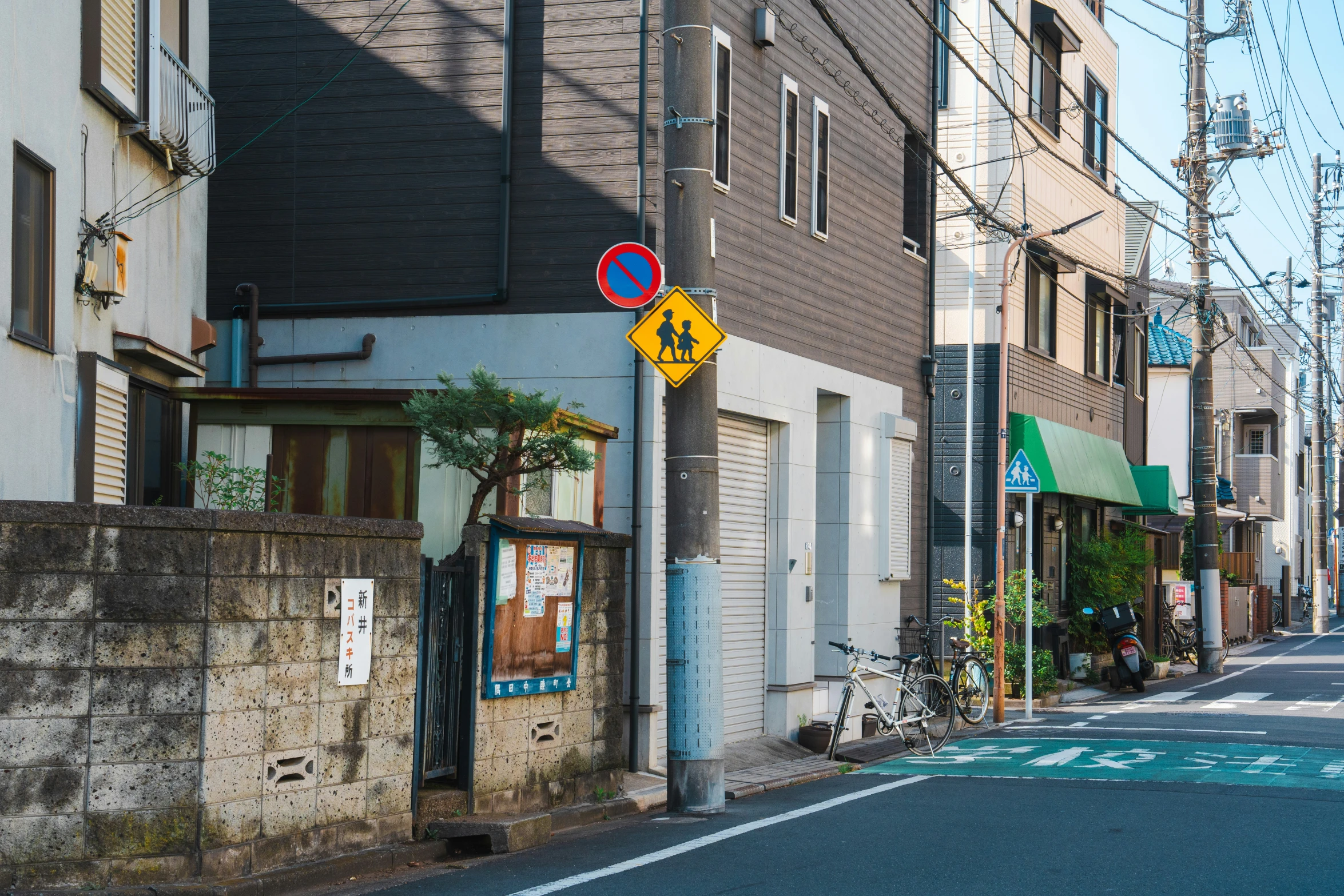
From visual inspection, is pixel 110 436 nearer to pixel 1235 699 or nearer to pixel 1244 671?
pixel 1235 699

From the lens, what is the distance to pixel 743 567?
14.9 meters

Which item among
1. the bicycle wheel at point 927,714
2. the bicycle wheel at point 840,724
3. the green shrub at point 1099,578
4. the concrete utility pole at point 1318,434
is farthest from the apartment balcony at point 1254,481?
the bicycle wheel at point 840,724

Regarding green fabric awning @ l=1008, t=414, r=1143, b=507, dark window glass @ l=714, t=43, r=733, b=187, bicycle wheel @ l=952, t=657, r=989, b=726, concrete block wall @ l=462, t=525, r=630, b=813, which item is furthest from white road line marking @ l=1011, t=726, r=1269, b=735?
dark window glass @ l=714, t=43, r=733, b=187

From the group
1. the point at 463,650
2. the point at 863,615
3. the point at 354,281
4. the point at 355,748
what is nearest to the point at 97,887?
the point at 355,748

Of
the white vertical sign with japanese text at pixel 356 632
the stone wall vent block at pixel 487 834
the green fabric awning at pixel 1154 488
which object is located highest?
the green fabric awning at pixel 1154 488

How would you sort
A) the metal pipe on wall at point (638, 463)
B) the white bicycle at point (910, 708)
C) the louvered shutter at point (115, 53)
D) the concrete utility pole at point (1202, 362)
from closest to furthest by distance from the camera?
the louvered shutter at point (115, 53) < the metal pipe on wall at point (638, 463) < the white bicycle at point (910, 708) < the concrete utility pole at point (1202, 362)

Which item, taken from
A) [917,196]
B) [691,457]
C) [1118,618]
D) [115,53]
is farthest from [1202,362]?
[115,53]

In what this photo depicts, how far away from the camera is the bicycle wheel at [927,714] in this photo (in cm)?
1445

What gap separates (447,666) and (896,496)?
1043 cm

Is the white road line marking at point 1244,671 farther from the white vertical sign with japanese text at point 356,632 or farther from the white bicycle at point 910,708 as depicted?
the white vertical sign with japanese text at point 356,632

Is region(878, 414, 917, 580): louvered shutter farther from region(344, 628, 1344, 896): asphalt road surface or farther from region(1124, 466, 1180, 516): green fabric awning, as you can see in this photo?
region(1124, 466, 1180, 516): green fabric awning

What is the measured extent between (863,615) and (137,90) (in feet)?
34.0

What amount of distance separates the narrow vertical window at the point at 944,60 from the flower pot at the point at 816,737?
1130 centimetres

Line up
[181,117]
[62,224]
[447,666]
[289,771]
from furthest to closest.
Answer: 1. [181,117]
2. [62,224]
3. [447,666]
4. [289,771]
